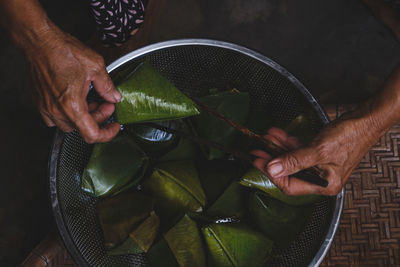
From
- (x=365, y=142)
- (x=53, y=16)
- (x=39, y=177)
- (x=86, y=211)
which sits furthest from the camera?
(x=53, y=16)

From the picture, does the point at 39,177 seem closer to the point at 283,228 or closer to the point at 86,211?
the point at 86,211

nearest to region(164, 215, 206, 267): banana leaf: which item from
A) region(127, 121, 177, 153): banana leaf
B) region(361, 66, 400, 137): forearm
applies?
region(127, 121, 177, 153): banana leaf

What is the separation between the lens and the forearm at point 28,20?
0.80m

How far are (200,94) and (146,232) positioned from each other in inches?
17.4

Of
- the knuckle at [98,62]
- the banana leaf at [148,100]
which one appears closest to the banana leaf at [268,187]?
the banana leaf at [148,100]

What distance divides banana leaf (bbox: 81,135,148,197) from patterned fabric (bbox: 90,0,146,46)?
355 mm

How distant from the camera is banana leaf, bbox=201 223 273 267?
898 millimetres

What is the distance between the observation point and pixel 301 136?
990 mm

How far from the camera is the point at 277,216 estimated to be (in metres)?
0.95

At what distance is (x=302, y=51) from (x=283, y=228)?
89 cm

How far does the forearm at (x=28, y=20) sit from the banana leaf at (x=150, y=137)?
0.33 meters

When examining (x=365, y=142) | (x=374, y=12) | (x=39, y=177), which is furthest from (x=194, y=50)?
(x=374, y=12)

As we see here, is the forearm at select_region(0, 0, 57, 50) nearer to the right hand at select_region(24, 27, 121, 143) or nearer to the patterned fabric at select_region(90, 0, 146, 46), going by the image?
the right hand at select_region(24, 27, 121, 143)

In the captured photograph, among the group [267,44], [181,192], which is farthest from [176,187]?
[267,44]
